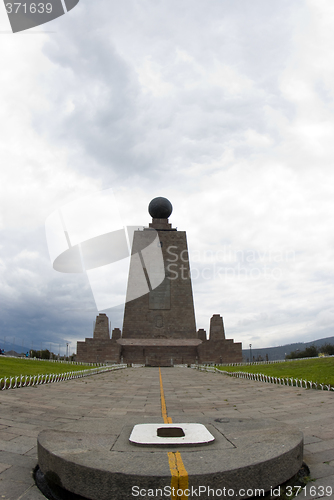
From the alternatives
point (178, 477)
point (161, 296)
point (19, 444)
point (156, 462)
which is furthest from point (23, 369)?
point (161, 296)

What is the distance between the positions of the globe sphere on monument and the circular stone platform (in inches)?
1896

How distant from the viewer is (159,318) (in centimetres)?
4412

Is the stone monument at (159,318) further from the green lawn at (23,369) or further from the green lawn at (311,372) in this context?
the green lawn at (311,372)

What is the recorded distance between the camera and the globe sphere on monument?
169ft

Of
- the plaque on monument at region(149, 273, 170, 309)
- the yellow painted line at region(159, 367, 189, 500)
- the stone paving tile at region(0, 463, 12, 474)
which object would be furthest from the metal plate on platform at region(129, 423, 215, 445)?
the plaque on monument at region(149, 273, 170, 309)

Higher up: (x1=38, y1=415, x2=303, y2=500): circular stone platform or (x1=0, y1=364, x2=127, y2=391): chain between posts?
(x1=0, y1=364, x2=127, y2=391): chain between posts

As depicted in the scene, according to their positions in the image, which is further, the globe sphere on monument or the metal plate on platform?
the globe sphere on monument

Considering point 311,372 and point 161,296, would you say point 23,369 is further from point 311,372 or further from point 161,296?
point 161,296

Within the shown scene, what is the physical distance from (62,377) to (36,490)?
13.0 meters

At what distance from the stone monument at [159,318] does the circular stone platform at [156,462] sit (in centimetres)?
3496

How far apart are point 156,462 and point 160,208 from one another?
49.2 metres

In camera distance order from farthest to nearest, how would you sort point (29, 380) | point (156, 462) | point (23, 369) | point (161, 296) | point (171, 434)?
point (161, 296) → point (23, 369) → point (29, 380) → point (171, 434) → point (156, 462)

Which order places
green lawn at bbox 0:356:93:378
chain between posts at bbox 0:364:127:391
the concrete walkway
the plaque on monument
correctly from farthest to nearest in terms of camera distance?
the plaque on monument < green lawn at bbox 0:356:93:378 < chain between posts at bbox 0:364:127:391 < the concrete walkway

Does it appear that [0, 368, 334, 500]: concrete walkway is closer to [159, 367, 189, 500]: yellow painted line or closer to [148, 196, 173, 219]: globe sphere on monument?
[159, 367, 189, 500]: yellow painted line
